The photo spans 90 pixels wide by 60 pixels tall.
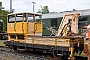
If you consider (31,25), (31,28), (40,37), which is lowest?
(40,37)

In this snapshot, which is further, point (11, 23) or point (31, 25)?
point (11, 23)

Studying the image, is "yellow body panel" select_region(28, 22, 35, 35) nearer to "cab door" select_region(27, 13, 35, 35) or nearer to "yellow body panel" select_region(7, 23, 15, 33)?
"cab door" select_region(27, 13, 35, 35)

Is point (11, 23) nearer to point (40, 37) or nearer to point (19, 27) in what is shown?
point (19, 27)

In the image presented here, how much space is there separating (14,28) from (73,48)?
18.8ft

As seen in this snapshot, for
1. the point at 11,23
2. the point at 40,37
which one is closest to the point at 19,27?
the point at 11,23

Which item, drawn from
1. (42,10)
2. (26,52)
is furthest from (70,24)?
(42,10)

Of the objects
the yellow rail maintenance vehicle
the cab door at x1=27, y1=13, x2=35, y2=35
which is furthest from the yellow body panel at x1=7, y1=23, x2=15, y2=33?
the cab door at x1=27, y1=13, x2=35, y2=35

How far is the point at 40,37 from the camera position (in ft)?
37.4

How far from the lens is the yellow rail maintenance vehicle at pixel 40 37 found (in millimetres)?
9570

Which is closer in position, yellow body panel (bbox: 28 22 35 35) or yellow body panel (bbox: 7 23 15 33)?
yellow body panel (bbox: 28 22 35 35)

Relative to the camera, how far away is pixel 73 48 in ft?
30.6

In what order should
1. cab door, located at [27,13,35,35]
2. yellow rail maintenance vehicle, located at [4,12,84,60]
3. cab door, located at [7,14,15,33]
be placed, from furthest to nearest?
cab door, located at [7,14,15,33] → cab door, located at [27,13,35,35] → yellow rail maintenance vehicle, located at [4,12,84,60]

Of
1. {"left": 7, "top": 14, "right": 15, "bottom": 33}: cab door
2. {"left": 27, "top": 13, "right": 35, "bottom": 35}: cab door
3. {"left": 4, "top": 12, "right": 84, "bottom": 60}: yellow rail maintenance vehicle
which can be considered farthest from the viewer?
{"left": 7, "top": 14, "right": 15, "bottom": 33}: cab door

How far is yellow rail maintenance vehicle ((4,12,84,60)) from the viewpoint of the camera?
957 cm
